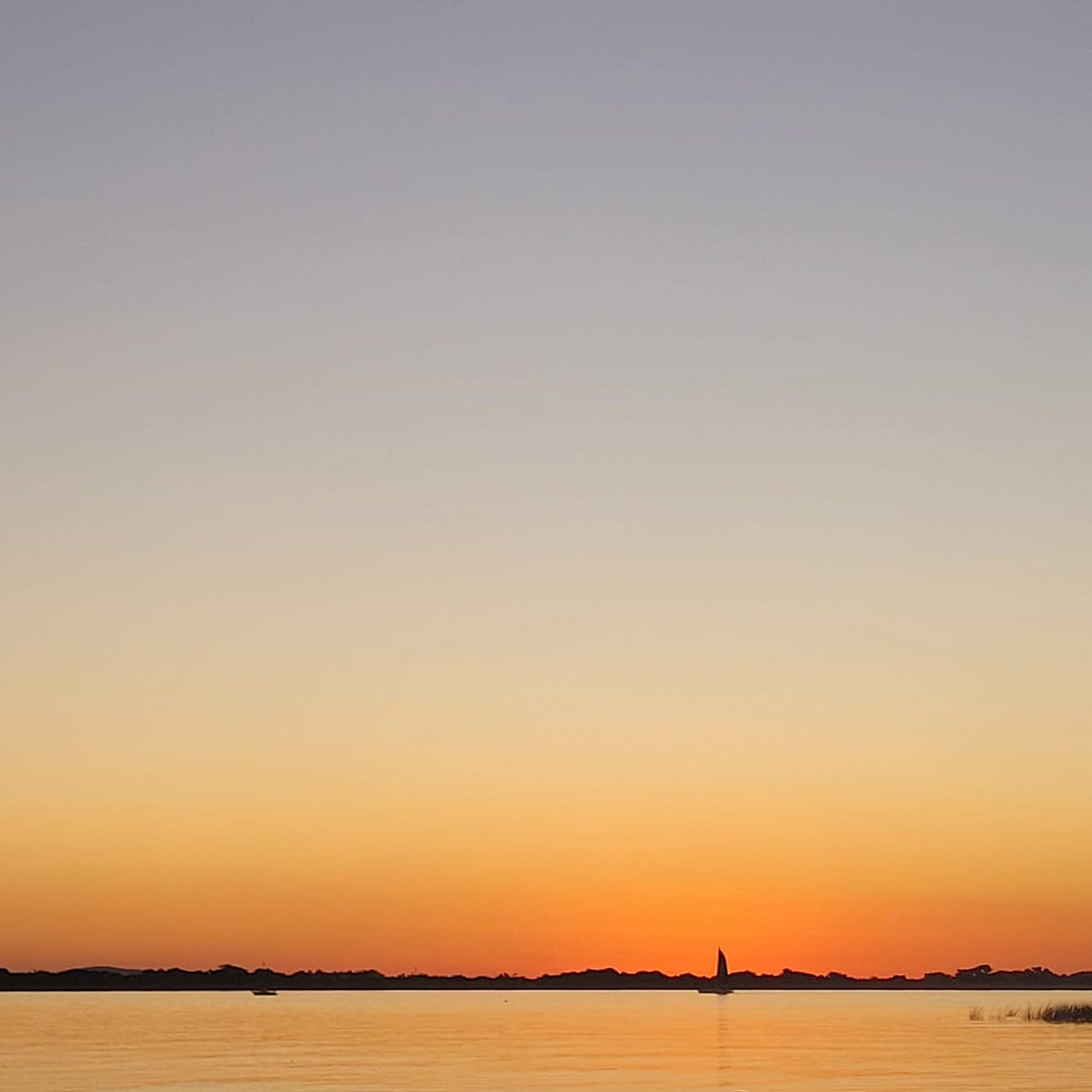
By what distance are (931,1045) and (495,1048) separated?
29.0 m

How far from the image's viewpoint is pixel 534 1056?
97.6 meters

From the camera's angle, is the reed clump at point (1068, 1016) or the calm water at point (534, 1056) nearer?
the calm water at point (534, 1056)

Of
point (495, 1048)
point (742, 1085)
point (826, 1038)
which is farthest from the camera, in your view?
point (826, 1038)

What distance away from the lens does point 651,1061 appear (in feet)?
306

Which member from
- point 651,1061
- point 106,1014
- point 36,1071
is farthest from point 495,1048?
point 106,1014

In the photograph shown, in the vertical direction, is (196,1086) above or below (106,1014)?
below

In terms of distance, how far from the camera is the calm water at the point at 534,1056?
73562mm

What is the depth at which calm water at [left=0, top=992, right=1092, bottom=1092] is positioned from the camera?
73562 mm

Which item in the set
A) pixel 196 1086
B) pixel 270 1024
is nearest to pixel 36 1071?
pixel 196 1086

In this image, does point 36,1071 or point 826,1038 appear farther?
point 826,1038

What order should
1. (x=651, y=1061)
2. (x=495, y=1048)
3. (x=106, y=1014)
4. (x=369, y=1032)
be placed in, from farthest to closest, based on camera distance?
(x=106, y=1014)
(x=369, y=1032)
(x=495, y=1048)
(x=651, y=1061)

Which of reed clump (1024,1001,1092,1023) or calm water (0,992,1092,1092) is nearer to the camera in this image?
calm water (0,992,1092,1092)

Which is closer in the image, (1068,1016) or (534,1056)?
(534,1056)

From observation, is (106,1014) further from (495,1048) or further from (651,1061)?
(651,1061)
